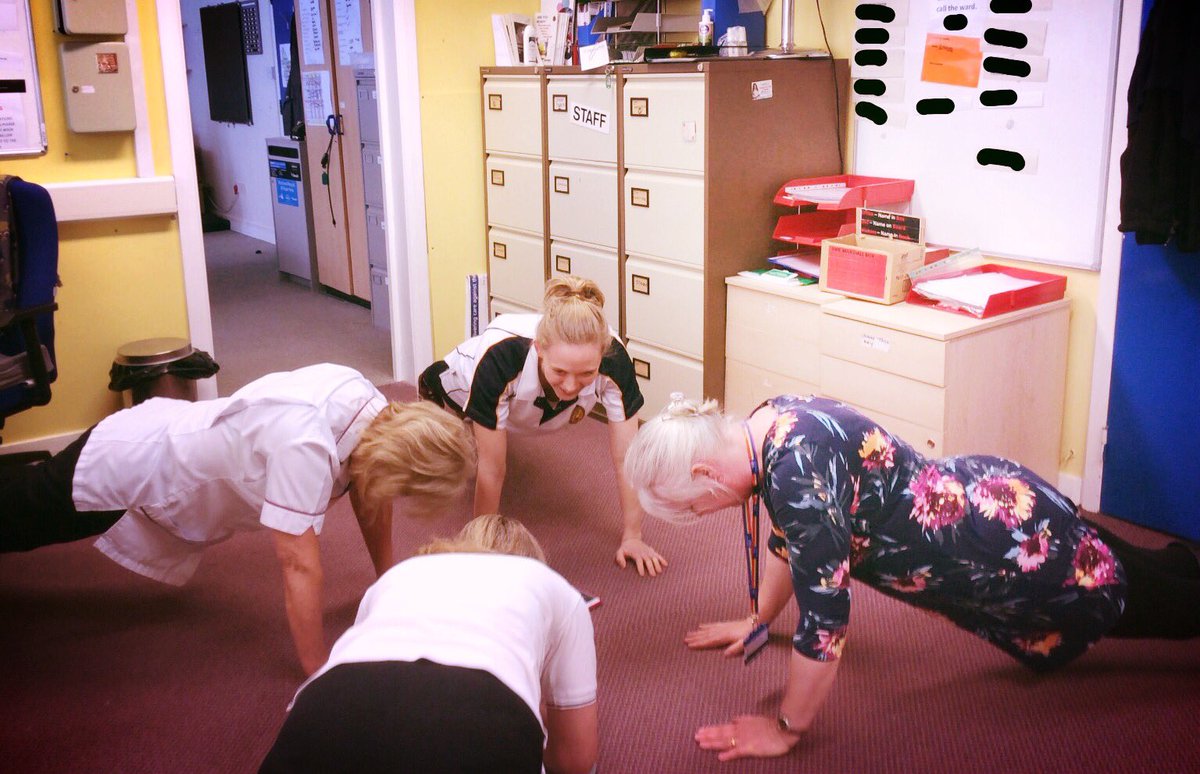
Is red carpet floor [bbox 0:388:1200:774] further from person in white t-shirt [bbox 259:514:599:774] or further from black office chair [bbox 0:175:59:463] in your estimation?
person in white t-shirt [bbox 259:514:599:774]

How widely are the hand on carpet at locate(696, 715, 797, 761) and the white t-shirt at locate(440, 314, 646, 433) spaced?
0.88 metres

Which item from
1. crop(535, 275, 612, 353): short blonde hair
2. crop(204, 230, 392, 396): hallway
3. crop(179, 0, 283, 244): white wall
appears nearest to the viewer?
crop(535, 275, 612, 353): short blonde hair

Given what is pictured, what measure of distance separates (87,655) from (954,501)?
1887 mm

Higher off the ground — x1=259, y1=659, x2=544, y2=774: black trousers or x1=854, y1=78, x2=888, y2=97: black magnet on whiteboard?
x1=854, y1=78, x2=888, y2=97: black magnet on whiteboard

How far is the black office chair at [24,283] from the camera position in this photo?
277cm

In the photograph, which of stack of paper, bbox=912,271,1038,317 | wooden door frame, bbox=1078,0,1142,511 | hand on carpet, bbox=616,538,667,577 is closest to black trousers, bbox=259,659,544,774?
hand on carpet, bbox=616,538,667,577

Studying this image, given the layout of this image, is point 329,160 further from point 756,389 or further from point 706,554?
point 706,554

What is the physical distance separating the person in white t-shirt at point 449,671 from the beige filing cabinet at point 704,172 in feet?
6.48

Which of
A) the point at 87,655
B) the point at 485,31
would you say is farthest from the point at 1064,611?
the point at 485,31

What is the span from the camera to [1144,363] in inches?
109

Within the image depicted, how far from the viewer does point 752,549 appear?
2045 millimetres

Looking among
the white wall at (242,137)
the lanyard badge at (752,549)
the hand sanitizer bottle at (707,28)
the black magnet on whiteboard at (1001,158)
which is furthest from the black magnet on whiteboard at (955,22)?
the white wall at (242,137)

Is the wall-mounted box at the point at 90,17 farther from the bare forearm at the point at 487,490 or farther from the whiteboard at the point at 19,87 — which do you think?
the bare forearm at the point at 487,490

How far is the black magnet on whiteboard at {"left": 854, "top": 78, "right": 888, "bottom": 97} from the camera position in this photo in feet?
10.8
